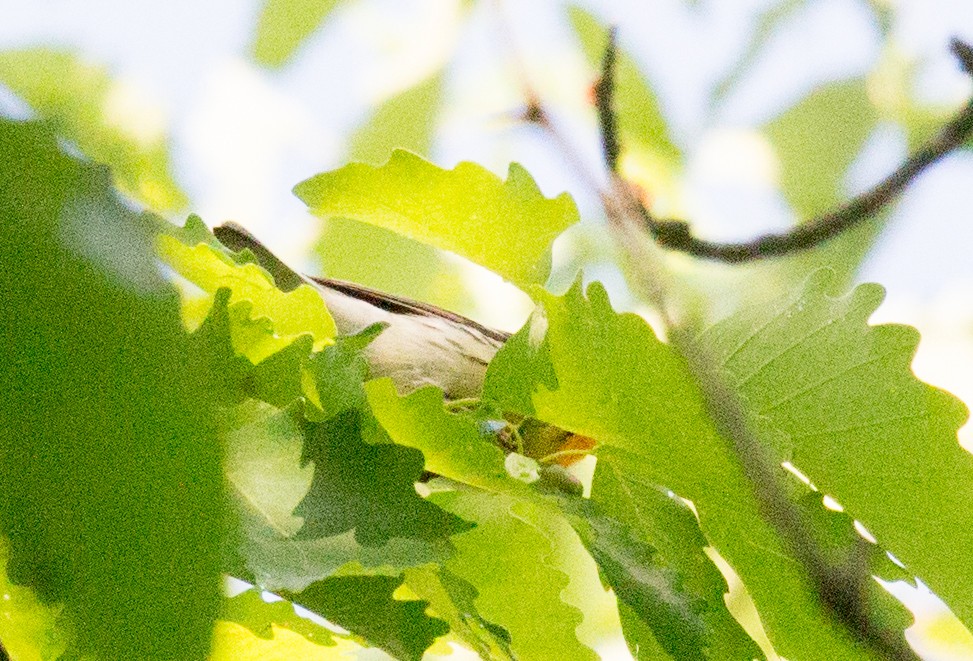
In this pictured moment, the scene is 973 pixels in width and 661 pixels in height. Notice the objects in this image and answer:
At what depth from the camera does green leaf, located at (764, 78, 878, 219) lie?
1477 millimetres

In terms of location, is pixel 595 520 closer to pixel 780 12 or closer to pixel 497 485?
pixel 497 485

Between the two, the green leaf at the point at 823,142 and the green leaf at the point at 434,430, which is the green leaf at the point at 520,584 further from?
the green leaf at the point at 823,142

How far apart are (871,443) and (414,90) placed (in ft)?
4.20

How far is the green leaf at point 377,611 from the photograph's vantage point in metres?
0.63

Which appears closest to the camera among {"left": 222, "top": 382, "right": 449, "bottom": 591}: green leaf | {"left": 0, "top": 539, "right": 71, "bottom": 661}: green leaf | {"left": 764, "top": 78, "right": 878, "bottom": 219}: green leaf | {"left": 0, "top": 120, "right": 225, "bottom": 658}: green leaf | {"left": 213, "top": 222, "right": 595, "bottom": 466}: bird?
{"left": 0, "top": 120, "right": 225, "bottom": 658}: green leaf

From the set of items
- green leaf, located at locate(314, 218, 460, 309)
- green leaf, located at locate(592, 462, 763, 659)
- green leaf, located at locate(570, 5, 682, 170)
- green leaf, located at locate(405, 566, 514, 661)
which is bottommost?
green leaf, located at locate(405, 566, 514, 661)

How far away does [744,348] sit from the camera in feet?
2.28

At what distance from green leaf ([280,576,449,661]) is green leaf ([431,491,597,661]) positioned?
75 millimetres

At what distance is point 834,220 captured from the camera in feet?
2.65

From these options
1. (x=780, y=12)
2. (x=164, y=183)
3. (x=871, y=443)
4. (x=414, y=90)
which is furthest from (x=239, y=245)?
(x=414, y=90)

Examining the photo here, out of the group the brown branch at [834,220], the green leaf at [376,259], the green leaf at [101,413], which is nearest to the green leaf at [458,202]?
the brown branch at [834,220]

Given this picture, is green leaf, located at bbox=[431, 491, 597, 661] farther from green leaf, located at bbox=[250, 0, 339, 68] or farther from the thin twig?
green leaf, located at bbox=[250, 0, 339, 68]

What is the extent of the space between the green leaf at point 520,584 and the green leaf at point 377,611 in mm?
75

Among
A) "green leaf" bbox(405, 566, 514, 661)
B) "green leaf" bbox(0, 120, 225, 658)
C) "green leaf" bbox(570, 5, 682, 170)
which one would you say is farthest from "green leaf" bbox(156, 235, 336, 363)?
"green leaf" bbox(570, 5, 682, 170)
